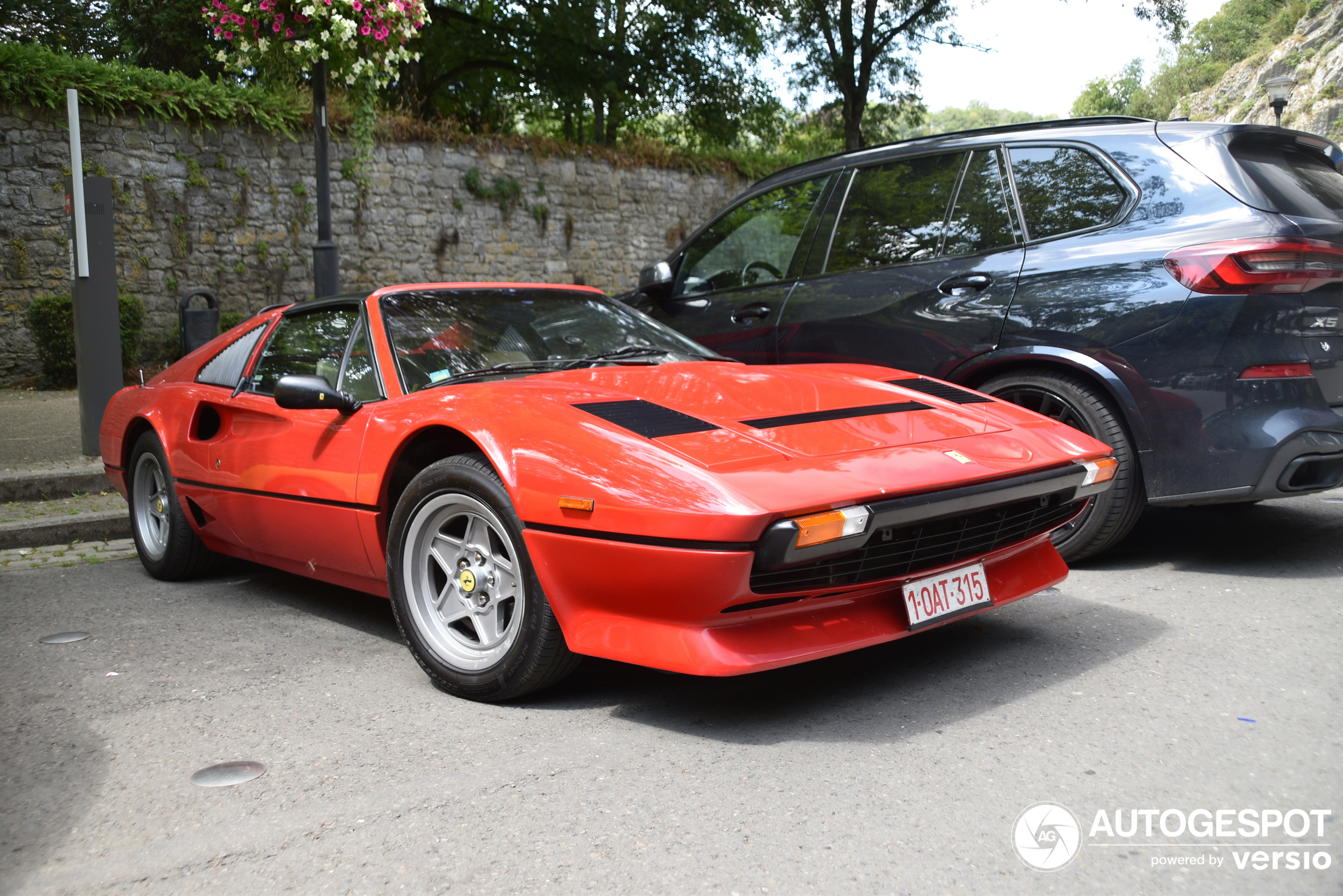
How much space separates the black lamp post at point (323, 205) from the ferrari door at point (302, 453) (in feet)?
15.7

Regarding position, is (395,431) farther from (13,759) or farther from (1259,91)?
(1259,91)

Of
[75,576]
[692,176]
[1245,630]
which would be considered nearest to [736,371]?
[1245,630]

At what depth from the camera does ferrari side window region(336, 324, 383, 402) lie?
3629mm

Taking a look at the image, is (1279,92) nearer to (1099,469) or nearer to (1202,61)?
(1099,469)

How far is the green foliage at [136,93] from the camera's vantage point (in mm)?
12180

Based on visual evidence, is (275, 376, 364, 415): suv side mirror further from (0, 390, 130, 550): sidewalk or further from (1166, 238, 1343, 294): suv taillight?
(1166, 238, 1343, 294): suv taillight

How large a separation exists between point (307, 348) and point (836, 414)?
7.18 ft

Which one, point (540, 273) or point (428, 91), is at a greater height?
point (428, 91)

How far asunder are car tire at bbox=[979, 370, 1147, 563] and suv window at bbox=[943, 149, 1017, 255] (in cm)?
63

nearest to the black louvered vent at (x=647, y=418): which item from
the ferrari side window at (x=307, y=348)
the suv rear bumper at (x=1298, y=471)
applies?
the ferrari side window at (x=307, y=348)

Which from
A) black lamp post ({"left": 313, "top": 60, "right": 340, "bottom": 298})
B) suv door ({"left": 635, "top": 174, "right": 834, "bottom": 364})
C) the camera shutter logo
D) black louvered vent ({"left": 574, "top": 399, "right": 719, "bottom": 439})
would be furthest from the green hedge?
the camera shutter logo

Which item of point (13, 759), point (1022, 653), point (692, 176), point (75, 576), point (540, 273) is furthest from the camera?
point (692, 176)

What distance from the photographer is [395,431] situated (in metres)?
3.32

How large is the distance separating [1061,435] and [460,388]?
1891 mm
